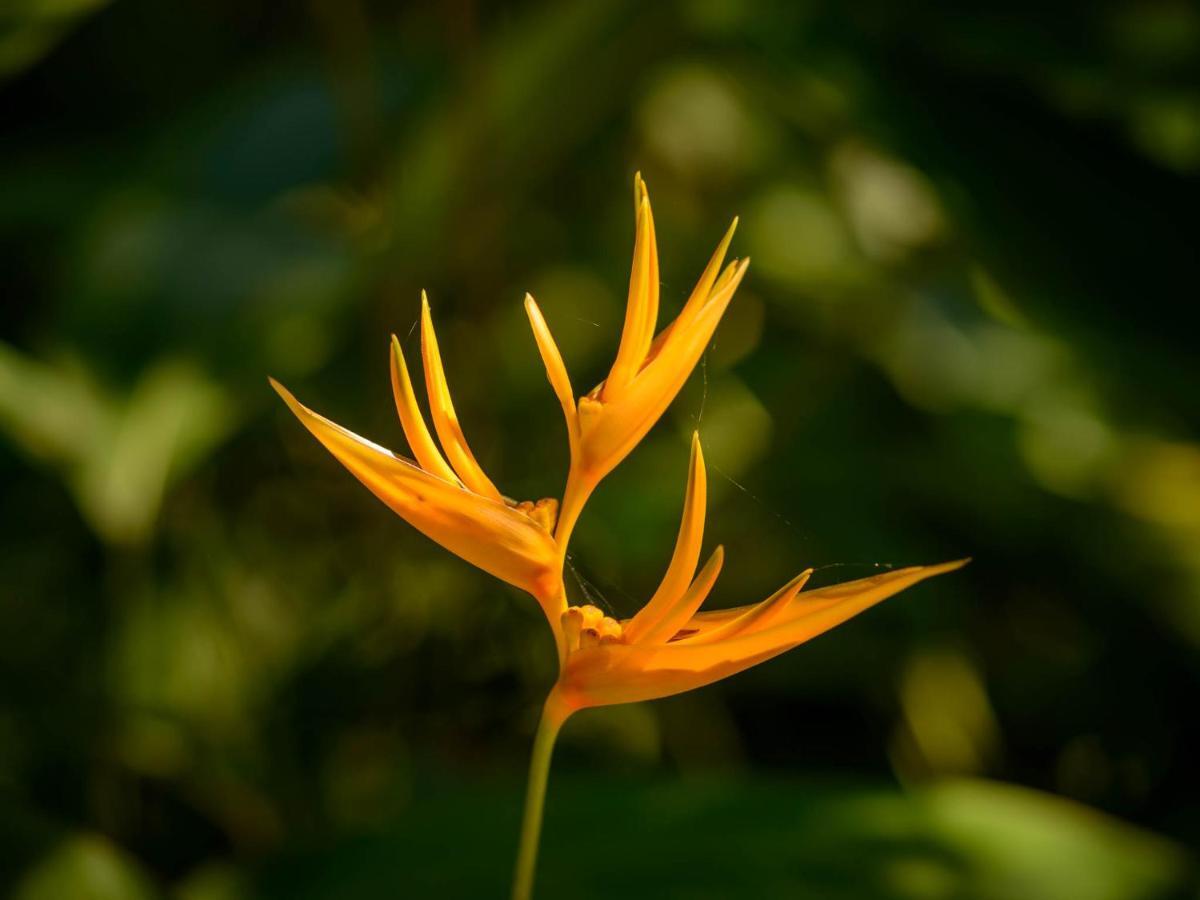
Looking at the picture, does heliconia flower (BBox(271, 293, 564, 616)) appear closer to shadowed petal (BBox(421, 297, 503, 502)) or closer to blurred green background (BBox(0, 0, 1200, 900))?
shadowed petal (BBox(421, 297, 503, 502))

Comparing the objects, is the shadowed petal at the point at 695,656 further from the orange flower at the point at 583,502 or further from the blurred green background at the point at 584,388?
the blurred green background at the point at 584,388

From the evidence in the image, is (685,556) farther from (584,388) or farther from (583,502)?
(584,388)

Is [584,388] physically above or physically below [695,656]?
below

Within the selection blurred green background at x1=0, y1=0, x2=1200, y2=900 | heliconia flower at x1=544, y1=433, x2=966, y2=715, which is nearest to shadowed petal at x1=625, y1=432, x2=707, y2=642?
heliconia flower at x1=544, y1=433, x2=966, y2=715

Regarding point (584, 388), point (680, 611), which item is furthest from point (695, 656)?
point (584, 388)

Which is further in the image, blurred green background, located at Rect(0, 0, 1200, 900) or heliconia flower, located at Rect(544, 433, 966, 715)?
blurred green background, located at Rect(0, 0, 1200, 900)

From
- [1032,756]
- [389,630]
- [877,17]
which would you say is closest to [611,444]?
[877,17]

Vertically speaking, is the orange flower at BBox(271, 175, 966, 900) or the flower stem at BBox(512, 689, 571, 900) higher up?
the orange flower at BBox(271, 175, 966, 900)

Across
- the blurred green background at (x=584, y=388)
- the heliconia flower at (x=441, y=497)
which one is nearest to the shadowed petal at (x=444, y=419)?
the heliconia flower at (x=441, y=497)
